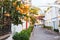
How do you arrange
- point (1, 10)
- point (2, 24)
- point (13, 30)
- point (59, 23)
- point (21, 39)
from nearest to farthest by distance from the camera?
point (1, 10)
point (2, 24)
point (21, 39)
point (13, 30)
point (59, 23)

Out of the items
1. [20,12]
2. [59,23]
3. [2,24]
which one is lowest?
[59,23]

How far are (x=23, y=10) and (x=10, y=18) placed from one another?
256 mm

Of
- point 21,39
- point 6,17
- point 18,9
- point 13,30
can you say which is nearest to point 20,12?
point 18,9

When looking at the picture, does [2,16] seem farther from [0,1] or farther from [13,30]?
[13,30]

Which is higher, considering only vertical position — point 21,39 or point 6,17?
point 6,17

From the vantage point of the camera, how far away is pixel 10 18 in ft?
9.67

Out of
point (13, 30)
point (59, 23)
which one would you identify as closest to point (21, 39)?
point (13, 30)

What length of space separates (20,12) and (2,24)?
359mm

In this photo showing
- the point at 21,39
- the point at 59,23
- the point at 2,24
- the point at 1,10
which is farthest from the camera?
the point at 59,23

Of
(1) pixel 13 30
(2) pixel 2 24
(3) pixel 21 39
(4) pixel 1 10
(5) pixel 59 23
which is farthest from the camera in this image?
(5) pixel 59 23

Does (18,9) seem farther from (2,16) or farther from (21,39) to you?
(21,39)

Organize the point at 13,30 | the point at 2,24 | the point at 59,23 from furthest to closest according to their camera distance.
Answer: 1. the point at 59,23
2. the point at 13,30
3. the point at 2,24

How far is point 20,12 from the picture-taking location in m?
2.85

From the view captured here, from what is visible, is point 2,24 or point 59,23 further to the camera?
point 59,23
